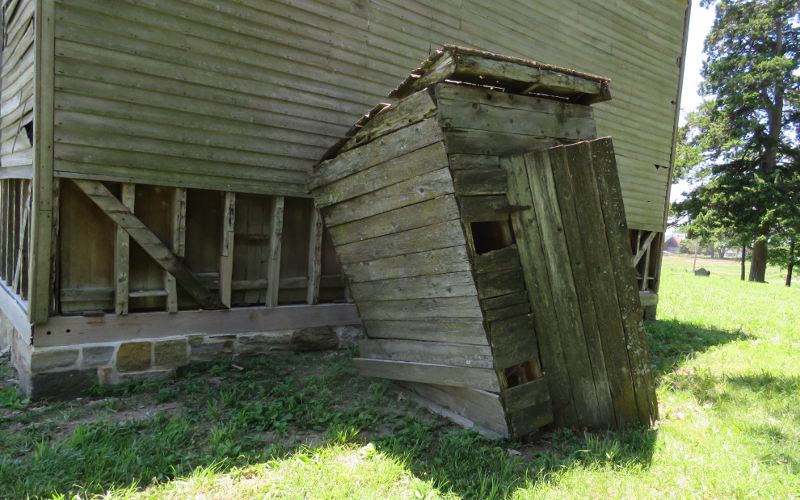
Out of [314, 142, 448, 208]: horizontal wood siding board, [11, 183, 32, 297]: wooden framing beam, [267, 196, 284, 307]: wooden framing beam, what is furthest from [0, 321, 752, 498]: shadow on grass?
[314, 142, 448, 208]: horizontal wood siding board

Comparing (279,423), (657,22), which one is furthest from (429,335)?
(657,22)

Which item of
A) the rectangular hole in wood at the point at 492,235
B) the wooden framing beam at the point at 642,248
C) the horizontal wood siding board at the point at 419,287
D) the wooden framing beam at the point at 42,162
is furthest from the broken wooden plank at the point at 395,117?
the wooden framing beam at the point at 642,248

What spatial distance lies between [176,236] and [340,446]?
Answer: 2.85m

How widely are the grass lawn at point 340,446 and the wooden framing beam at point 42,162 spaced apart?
40.6 inches

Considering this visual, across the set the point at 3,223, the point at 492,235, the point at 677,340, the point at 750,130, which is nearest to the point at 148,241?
the point at 3,223

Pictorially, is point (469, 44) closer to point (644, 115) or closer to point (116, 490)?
point (644, 115)

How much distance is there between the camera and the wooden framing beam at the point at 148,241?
4652 mm

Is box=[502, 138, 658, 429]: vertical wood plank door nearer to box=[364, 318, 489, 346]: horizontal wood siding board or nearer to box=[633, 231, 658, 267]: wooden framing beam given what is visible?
box=[364, 318, 489, 346]: horizontal wood siding board

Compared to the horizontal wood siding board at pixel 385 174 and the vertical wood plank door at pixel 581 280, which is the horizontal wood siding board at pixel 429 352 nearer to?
the vertical wood plank door at pixel 581 280

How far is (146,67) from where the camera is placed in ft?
15.7

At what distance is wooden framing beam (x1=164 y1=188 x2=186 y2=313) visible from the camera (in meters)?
5.07

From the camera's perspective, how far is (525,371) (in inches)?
160

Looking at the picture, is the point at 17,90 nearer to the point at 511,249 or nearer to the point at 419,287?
the point at 419,287

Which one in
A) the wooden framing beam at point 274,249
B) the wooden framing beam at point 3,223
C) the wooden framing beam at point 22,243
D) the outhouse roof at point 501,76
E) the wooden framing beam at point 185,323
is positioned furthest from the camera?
the wooden framing beam at point 3,223
